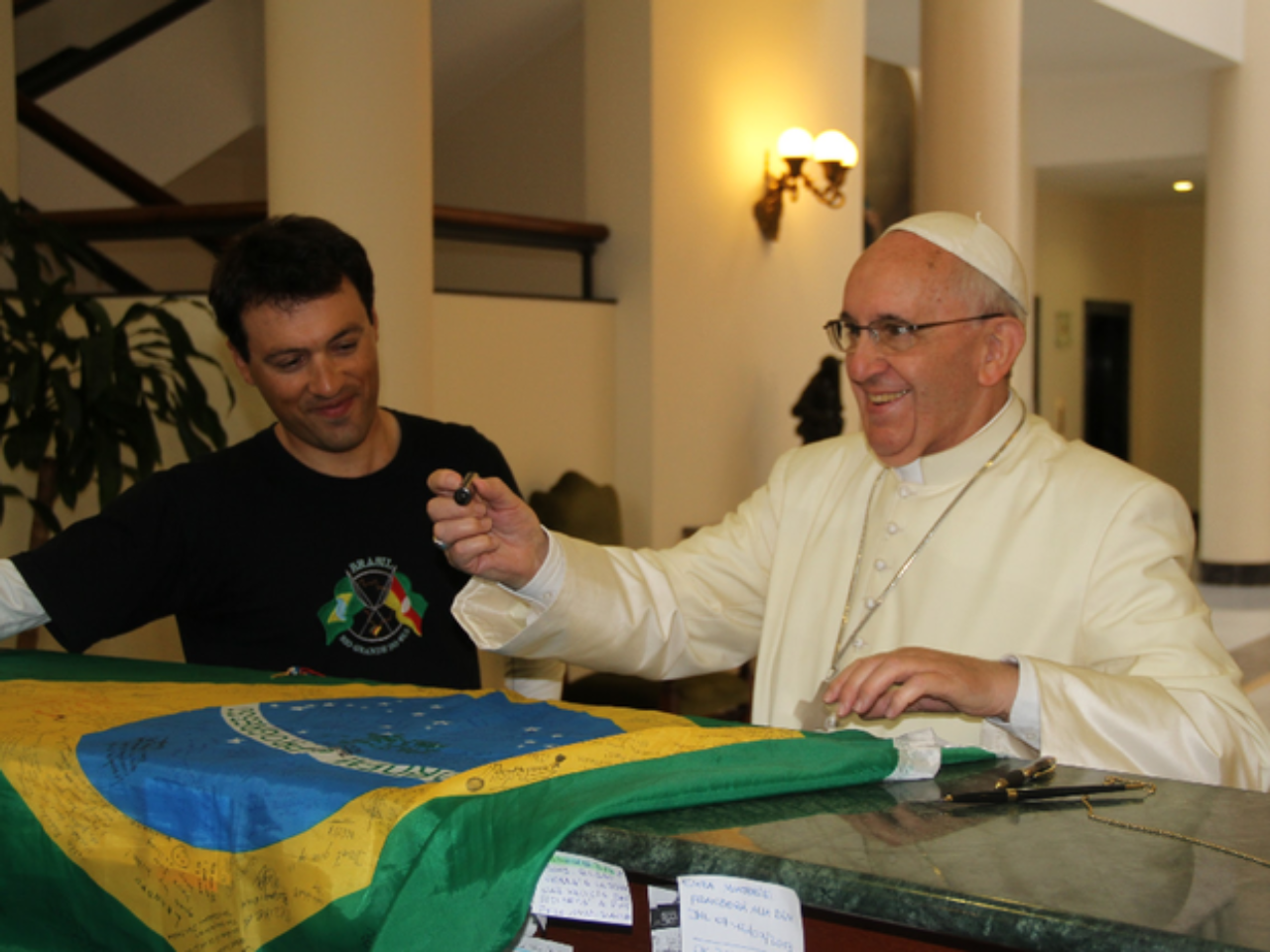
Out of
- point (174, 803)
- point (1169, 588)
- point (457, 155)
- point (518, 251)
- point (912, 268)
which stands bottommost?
point (174, 803)

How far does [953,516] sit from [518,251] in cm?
514

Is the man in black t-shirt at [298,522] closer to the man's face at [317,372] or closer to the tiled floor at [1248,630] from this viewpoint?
the man's face at [317,372]

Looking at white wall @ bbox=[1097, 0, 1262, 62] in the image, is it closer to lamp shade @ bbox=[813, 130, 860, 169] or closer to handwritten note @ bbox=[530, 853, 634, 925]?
lamp shade @ bbox=[813, 130, 860, 169]

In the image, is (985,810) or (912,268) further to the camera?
(912,268)

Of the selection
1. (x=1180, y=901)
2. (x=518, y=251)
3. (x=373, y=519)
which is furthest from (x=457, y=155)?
(x=1180, y=901)

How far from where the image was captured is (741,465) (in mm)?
6566

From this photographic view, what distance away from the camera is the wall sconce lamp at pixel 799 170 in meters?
6.55

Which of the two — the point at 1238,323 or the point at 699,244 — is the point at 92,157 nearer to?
the point at 699,244

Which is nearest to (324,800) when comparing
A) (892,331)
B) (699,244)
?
(892,331)

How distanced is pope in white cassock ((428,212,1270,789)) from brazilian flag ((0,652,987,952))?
357mm

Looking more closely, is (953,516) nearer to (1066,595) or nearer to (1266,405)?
(1066,595)

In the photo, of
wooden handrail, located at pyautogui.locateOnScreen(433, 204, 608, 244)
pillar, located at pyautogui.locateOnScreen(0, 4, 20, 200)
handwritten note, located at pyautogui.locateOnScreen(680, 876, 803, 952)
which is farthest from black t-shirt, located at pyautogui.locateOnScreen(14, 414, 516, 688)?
wooden handrail, located at pyautogui.locateOnScreen(433, 204, 608, 244)

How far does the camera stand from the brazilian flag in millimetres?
1173

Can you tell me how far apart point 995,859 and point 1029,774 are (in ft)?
0.86
